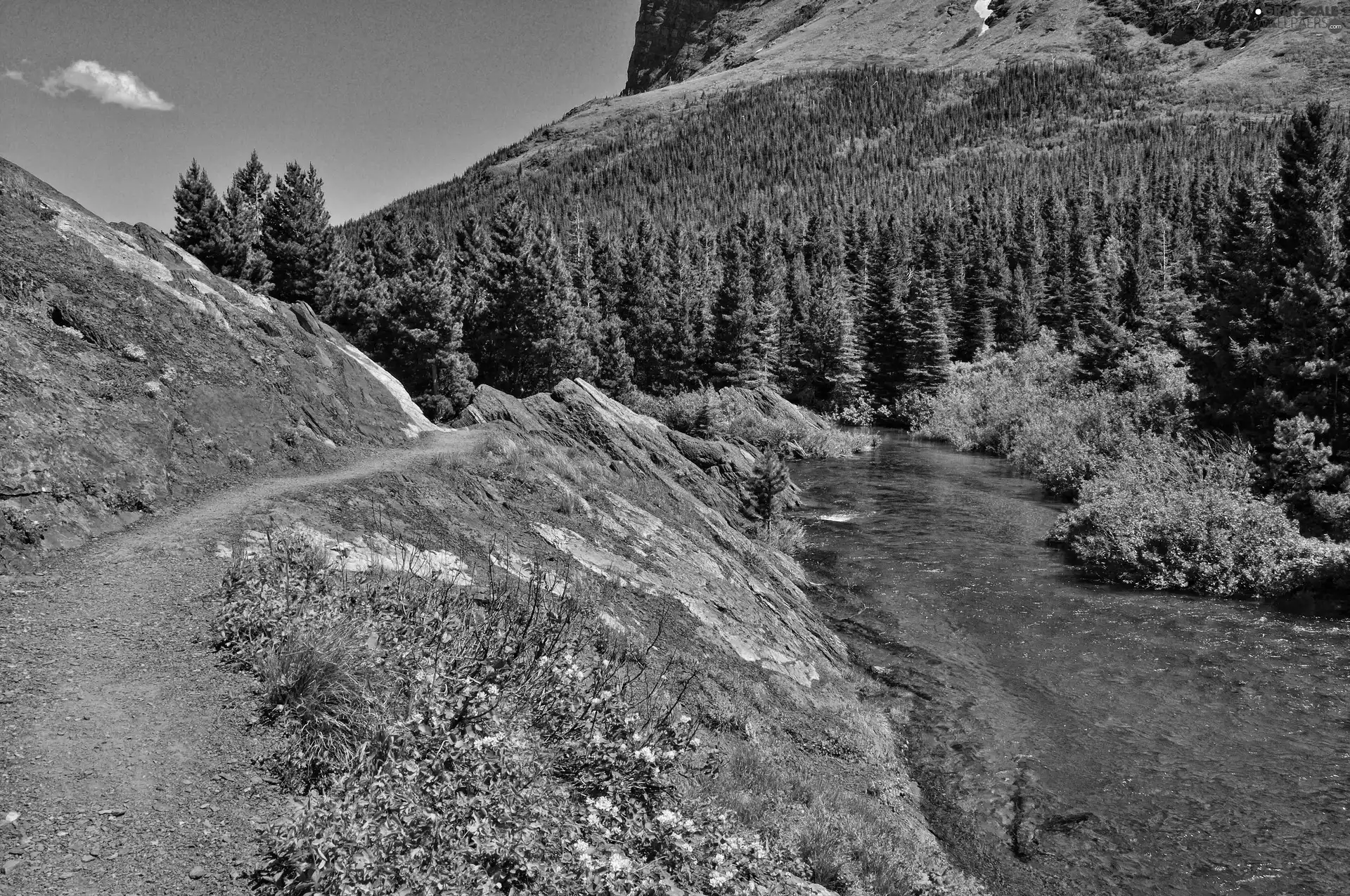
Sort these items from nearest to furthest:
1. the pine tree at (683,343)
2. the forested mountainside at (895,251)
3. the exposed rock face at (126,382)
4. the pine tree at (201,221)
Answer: the exposed rock face at (126,382) → the pine tree at (201,221) → the pine tree at (683,343) → the forested mountainside at (895,251)

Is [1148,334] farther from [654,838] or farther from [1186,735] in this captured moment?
[654,838]

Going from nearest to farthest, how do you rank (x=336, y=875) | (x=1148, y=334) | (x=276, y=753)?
(x=336, y=875) < (x=276, y=753) < (x=1148, y=334)

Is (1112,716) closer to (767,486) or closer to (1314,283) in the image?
(767,486)

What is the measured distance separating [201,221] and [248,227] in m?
4.19

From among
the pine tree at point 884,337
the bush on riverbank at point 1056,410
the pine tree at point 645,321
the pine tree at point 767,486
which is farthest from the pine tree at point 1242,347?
the pine tree at point 884,337

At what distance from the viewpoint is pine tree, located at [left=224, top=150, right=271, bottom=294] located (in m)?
46.0

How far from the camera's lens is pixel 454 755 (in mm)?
5484

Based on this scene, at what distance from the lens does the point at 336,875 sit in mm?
4289

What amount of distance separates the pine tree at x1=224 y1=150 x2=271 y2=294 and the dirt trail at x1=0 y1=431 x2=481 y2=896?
40115 millimetres

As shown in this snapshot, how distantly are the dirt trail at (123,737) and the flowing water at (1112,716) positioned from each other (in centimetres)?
940

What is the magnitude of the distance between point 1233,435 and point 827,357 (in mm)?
47963

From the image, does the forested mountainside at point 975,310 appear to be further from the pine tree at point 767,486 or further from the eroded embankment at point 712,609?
the eroded embankment at point 712,609

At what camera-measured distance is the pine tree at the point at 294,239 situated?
1999 inches

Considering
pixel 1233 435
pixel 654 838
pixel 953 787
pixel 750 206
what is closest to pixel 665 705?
pixel 654 838
